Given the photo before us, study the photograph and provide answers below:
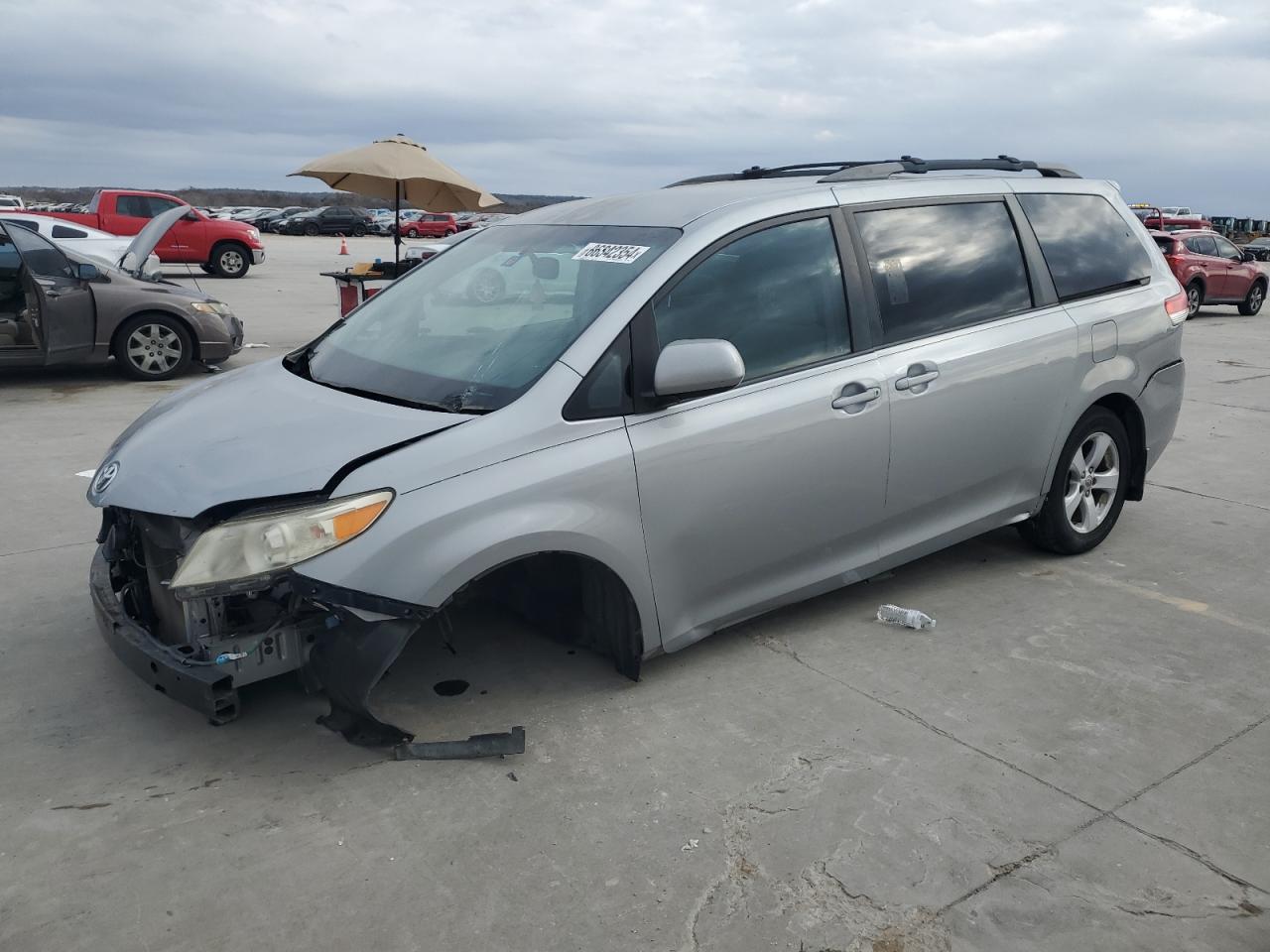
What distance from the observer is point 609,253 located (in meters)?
3.92

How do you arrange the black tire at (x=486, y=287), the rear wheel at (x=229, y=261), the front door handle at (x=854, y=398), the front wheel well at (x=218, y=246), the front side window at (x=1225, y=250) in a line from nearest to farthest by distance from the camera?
the front door handle at (x=854, y=398) < the black tire at (x=486, y=287) < the front side window at (x=1225, y=250) < the front wheel well at (x=218, y=246) < the rear wheel at (x=229, y=261)

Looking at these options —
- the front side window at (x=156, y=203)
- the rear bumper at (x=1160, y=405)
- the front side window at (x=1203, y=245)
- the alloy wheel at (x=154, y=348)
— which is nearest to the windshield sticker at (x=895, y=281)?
the rear bumper at (x=1160, y=405)

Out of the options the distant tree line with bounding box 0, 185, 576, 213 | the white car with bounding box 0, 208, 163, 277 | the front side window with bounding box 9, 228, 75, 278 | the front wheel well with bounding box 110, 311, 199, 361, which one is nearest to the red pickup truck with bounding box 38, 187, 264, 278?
the white car with bounding box 0, 208, 163, 277

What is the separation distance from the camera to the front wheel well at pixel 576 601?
3621 mm

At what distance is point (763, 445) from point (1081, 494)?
86.8 inches

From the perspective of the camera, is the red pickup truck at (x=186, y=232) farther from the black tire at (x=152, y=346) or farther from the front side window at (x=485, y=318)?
the front side window at (x=485, y=318)

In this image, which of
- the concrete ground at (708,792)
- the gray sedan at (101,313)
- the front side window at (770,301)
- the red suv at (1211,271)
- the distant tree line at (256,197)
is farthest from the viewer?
the distant tree line at (256,197)

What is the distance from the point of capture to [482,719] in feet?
11.9

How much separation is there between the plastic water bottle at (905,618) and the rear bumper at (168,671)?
2.56m

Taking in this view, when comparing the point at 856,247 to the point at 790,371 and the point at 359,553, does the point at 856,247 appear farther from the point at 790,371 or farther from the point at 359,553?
the point at 359,553

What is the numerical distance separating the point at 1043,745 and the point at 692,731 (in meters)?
1.14

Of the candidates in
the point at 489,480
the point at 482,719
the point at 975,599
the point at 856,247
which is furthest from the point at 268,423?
the point at 975,599

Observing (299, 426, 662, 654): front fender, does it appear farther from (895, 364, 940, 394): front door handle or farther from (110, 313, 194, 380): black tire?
(110, 313, 194, 380): black tire

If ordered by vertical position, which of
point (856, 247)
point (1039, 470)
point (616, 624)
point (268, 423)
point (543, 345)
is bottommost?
point (616, 624)
